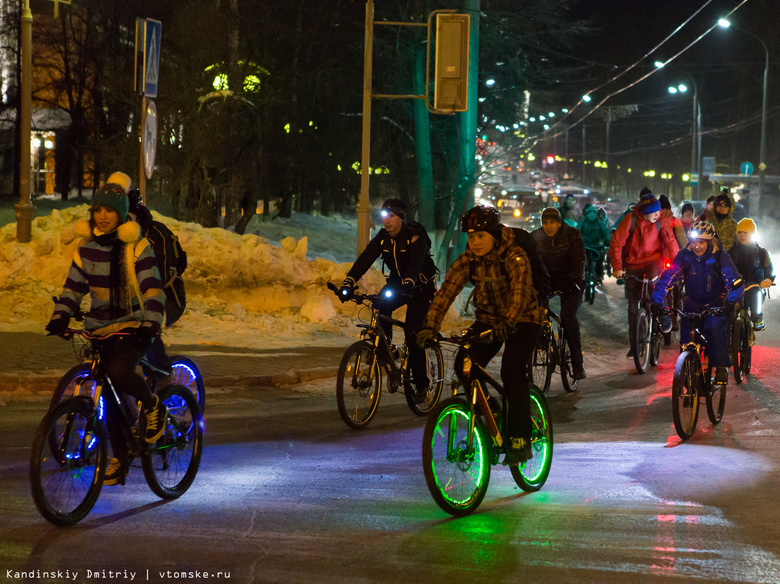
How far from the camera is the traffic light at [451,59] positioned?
48.2ft

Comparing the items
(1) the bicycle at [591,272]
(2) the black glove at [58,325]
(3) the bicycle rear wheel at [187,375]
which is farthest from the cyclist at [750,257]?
(2) the black glove at [58,325]

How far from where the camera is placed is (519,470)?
6.21 metres

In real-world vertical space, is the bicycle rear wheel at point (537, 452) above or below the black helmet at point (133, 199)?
below

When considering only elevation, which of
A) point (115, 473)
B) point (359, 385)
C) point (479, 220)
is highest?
point (479, 220)

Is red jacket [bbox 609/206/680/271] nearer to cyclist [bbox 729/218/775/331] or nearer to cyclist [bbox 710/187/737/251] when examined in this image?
cyclist [bbox 729/218/775/331]

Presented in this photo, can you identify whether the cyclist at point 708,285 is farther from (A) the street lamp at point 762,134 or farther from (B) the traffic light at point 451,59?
(A) the street lamp at point 762,134

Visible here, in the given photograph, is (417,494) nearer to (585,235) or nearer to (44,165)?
(585,235)

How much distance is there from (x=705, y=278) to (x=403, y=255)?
2.71m

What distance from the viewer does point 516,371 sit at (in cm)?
596

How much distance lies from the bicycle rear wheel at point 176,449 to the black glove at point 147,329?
57 centimetres

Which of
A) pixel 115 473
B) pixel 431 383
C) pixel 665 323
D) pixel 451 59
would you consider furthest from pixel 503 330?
pixel 451 59

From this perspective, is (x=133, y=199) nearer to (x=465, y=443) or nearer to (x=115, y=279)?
(x=115, y=279)

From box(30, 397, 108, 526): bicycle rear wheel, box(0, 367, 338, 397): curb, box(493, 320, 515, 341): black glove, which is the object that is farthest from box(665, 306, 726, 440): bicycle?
box(30, 397, 108, 526): bicycle rear wheel

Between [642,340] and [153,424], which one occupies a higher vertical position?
[642,340]
